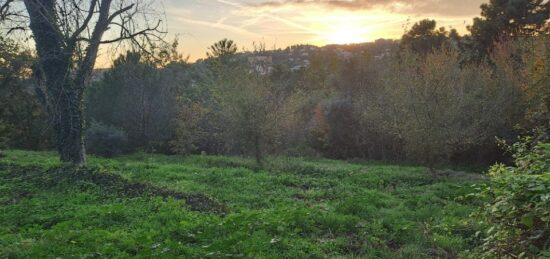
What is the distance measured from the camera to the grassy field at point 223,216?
23.8 ft

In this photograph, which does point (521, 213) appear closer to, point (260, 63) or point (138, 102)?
point (260, 63)

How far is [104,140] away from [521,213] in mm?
25528

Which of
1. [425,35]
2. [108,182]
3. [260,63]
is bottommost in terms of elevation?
[108,182]

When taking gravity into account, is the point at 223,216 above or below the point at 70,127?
below

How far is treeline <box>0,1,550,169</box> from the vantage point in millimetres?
18609

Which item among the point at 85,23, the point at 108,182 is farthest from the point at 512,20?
the point at 108,182

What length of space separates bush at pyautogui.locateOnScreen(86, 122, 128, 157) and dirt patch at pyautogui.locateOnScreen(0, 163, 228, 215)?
35.0 feet

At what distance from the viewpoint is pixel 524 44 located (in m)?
22.5

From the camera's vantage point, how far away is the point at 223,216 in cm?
961

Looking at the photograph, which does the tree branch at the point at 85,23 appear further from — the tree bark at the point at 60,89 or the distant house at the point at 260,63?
the distant house at the point at 260,63

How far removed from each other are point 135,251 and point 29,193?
6379mm

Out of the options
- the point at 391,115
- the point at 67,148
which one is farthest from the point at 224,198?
the point at 391,115

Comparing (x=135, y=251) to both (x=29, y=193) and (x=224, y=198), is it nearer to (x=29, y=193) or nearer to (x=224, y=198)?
(x=224, y=198)

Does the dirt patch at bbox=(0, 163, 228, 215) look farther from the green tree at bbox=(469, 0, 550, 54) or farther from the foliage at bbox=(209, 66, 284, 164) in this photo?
the green tree at bbox=(469, 0, 550, 54)
